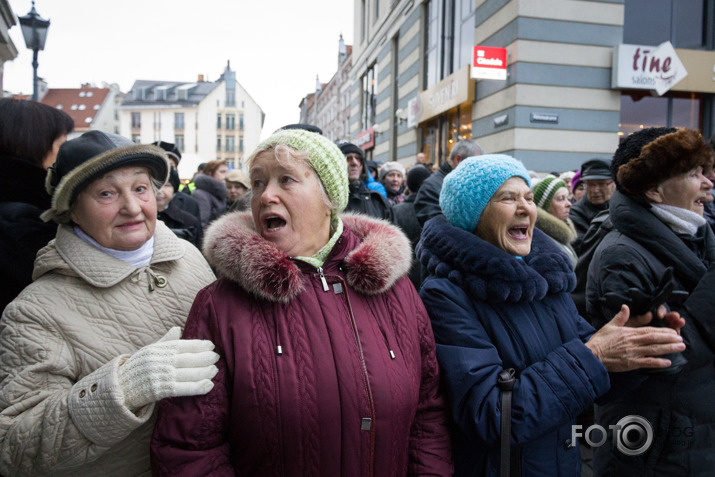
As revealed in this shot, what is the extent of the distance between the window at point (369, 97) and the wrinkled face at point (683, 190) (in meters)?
21.2

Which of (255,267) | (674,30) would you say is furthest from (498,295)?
(674,30)

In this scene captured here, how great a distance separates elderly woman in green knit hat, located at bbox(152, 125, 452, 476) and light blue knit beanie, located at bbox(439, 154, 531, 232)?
474 millimetres

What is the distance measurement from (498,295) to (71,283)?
1.59 meters

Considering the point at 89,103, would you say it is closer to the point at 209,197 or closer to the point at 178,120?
the point at 178,120

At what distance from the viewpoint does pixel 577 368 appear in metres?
1.68

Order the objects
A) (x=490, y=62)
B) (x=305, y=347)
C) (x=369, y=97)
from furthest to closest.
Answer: (x=369, y=97) < (x=490, y=62) < (x=305, y=347)

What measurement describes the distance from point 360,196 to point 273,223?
3.41m

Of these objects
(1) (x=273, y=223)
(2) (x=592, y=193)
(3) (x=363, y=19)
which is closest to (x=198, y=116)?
(3) (x=363, y=19)

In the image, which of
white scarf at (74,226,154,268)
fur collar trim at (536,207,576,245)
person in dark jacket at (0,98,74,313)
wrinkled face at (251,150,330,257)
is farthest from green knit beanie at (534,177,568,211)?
person in dark jacket at (0,98,74,313)

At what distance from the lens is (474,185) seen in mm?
1992

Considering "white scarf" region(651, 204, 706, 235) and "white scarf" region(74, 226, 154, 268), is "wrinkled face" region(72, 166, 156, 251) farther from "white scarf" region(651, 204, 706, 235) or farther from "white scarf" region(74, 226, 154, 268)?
"white scarf" region(651, 204, 706, 235)

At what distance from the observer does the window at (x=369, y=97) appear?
23141 millimetres

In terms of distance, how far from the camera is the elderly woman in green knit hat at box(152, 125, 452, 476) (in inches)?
54.5

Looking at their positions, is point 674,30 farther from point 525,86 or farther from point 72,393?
point 72,393
